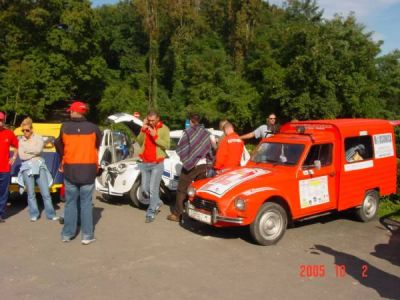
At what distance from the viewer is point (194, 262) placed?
586 centimetres

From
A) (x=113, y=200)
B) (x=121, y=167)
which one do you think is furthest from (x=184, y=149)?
(x=113, y=200)

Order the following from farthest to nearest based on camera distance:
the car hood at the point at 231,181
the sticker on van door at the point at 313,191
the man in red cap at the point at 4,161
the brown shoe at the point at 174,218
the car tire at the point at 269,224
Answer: the brown shoe at the point at 174,218
the man in red cap at the point at 4,161
the sticker on van door at the point at 313,191
the car hood at the point at 231,181
the car tire at the point at 269,224

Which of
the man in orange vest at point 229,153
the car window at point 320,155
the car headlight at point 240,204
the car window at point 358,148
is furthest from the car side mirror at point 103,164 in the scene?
the car window at point 358,148

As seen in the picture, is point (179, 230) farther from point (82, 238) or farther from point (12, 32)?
point (12, 32)

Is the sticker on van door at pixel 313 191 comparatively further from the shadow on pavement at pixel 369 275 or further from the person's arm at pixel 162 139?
the person's arm at pixel 162 139

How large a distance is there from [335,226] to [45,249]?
5.10 metres

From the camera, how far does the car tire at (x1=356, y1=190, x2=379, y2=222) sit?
8.15 metres

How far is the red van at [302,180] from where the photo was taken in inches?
258

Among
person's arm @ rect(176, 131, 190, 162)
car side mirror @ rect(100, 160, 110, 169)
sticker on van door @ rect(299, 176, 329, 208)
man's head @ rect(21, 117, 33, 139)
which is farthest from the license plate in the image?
car side mirror @ rect(100, 160, 110, 169)

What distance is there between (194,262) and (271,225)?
1503mm

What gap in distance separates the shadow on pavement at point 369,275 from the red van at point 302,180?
40.3 inches

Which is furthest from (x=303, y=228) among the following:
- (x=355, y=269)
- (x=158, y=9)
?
(x=158, y=9)

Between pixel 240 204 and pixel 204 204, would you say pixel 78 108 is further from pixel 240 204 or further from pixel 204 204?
pixel 240 204

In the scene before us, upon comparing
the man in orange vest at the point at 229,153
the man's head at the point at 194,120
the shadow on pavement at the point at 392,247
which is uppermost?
the man's head at the point at 194,120
